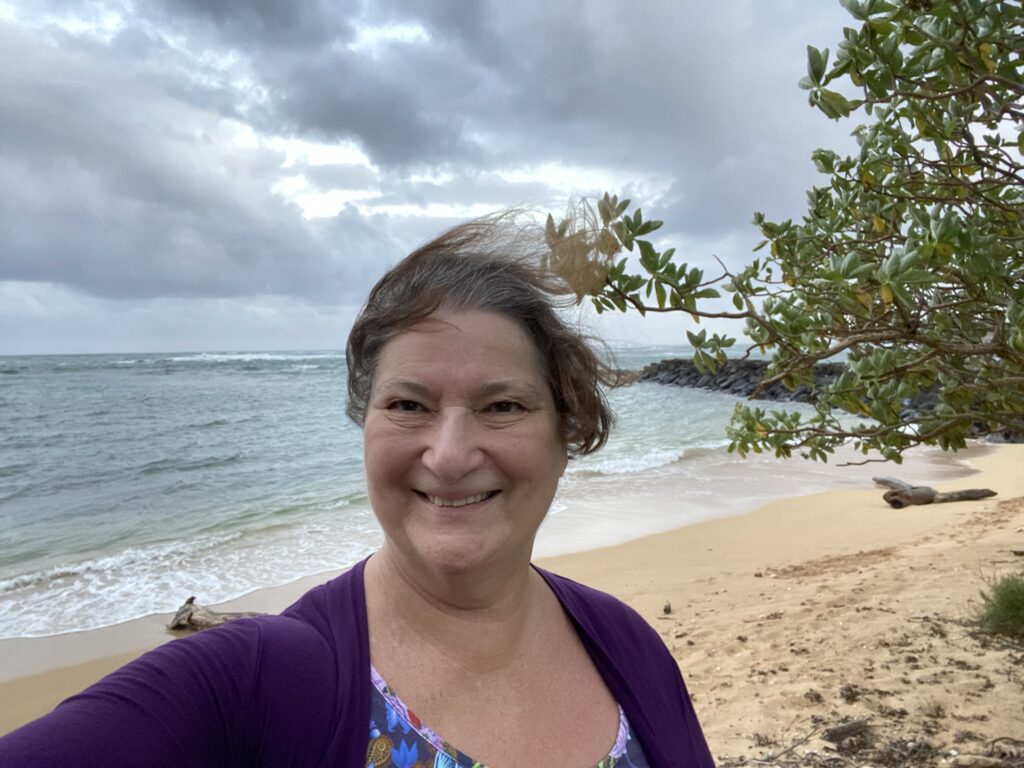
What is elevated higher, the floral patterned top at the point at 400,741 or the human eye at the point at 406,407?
the human eye at the point at 406,407

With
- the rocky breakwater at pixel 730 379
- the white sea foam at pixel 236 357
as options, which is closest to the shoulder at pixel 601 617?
the rocky breakwater at pixel 730 379

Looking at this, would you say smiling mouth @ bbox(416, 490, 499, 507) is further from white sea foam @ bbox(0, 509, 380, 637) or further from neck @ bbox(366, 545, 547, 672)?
white sea foam @ bbox(0, 509, 380, 637)

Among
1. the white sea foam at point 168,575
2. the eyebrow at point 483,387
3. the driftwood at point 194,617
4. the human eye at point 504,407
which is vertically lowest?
the white sea foam at point 168,575

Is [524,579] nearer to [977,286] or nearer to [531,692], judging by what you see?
[531,692]

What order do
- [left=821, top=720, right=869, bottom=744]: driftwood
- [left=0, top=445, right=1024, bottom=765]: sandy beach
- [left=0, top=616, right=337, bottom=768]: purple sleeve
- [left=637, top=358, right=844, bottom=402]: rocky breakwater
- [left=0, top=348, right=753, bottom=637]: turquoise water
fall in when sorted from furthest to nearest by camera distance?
1. [left=637, top=358, right=844, bottom=402]: rocky breakwater
2. [left=0, top=348, right=753, bottom=637]: turquoise water
3. [left=0, top=445, right=1024, bottom=765]: sandy beach
4. [left=821, top=720, right=869, bottom=744]: driftwood
5. [left=0, top=616, right=337, bottom=768]: purple sleeve

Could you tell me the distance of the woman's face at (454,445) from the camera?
151 cm

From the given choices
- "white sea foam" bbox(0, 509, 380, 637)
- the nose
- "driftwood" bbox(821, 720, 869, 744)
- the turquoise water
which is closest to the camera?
the nose

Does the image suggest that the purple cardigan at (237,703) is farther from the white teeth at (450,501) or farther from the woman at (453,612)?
the white teeth at (450,501)

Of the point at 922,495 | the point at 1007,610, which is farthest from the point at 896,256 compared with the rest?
the point at 922,495

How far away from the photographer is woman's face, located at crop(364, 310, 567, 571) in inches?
59.3

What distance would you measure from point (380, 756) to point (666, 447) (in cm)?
1999

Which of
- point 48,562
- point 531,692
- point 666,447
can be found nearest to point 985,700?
point 531,692

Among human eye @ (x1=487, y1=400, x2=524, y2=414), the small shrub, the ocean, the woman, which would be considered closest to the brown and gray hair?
the woman

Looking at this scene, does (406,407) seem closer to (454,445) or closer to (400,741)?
(454,445)
